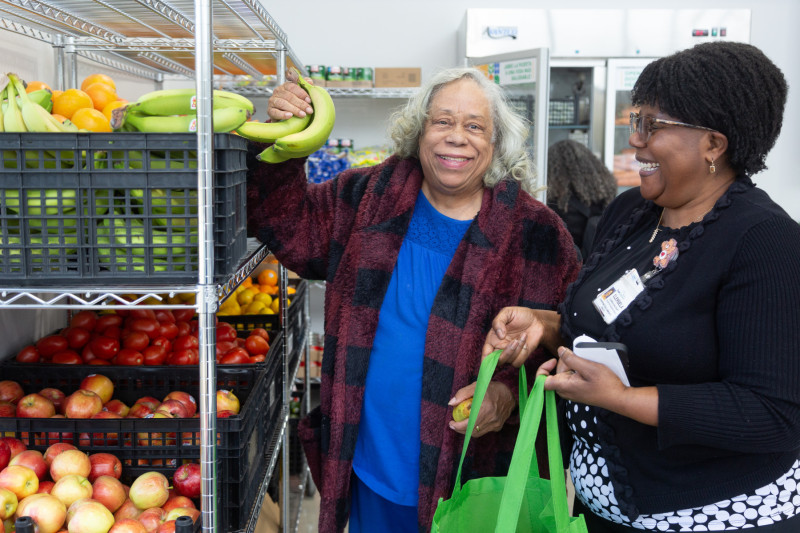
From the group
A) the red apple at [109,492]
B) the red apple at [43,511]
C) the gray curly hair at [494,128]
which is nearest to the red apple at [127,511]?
the red apple at [109,492]

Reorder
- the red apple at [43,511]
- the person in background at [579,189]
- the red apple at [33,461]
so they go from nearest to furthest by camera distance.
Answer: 1. the red apple at [43,511]
2. the red apple at [33,461]
3. the person in background at [579,189]

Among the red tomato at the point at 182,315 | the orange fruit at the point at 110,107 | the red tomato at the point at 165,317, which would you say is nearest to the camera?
the orange fruit at the point at 110,107

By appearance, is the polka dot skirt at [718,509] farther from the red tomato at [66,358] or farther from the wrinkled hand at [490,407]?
the red tomato at [66,358]

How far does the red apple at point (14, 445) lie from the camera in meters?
1.45

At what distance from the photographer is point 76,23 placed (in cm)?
213

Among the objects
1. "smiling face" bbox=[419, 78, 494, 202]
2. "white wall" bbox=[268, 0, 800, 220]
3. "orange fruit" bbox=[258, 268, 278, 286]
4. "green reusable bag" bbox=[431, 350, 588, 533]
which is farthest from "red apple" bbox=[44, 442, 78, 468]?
"white wall" bbox=[268, 0, 800, 220]

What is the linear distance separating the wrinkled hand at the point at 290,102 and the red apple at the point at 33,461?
0.92 meters

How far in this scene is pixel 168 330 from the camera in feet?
6.95

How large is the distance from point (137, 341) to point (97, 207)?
3.00 ft

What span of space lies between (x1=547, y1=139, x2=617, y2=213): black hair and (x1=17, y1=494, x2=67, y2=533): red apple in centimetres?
304

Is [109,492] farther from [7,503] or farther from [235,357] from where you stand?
[235,357]

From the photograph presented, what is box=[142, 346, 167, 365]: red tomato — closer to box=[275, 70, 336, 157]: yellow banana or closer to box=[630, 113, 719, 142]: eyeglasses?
box=[275, 70, 336, 157]: yellow banana

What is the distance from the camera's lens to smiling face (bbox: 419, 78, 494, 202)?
1.87 m

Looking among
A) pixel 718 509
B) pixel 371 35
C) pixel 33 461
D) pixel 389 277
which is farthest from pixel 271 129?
pixel 371 35
